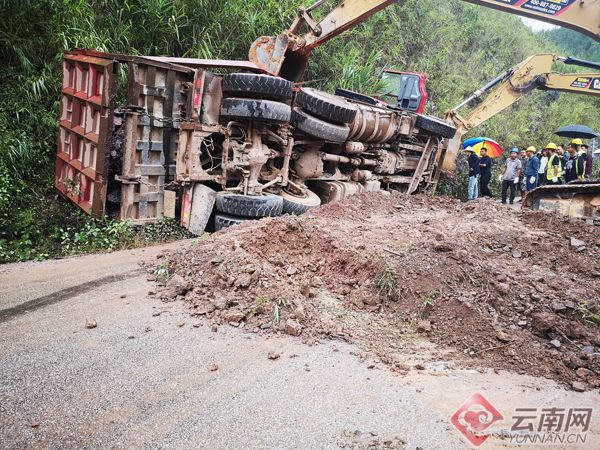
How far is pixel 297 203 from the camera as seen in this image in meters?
6.21

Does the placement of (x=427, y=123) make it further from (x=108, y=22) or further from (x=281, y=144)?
(x=108, y=22)

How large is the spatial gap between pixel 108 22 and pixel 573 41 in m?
28.5

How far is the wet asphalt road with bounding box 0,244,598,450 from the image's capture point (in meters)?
2.11

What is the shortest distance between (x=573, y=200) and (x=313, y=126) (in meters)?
4.00

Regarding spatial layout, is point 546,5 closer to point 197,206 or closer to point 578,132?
point 578,132

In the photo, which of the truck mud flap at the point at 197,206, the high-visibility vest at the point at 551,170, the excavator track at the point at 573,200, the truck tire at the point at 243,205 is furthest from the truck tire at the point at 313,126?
the high-visibility vest at the point at 551,170

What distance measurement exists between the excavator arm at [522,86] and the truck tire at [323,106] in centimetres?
524

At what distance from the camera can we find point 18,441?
2.01m

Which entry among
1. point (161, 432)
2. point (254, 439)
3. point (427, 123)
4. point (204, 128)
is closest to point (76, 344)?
point (161, 432)

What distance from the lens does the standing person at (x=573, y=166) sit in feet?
34.0

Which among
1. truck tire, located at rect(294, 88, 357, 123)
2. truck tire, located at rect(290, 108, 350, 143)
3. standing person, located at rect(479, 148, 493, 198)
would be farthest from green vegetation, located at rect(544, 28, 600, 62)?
truck tire, located at rect(290, 108, 350, 143)

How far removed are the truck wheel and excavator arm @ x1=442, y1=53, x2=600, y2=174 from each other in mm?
5556

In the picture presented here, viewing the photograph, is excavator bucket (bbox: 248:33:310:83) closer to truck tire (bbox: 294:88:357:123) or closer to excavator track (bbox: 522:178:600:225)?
truck tire (bbox: 294:88:357:123)

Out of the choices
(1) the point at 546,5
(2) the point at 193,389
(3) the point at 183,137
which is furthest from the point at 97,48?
(1) the point at 546,5
